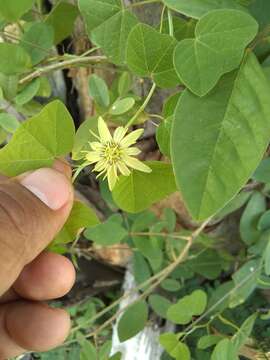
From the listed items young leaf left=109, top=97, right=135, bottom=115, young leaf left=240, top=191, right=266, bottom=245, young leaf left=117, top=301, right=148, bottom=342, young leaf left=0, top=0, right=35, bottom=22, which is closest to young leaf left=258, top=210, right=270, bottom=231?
young leaf left=240, top=191, right=266, bottom=245

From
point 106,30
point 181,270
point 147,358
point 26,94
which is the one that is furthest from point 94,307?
point 106,30

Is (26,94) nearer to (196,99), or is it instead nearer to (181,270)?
(196,99)

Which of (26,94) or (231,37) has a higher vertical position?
(231,37)

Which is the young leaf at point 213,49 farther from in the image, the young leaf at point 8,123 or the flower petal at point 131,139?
the young leaf at point 8,123

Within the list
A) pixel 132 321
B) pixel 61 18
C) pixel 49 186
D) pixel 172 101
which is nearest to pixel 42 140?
pixel 49 186

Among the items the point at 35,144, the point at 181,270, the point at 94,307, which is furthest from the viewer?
the point at 94,307

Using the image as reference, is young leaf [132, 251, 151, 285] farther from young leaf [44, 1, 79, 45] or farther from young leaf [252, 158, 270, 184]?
young leaf [44, 1, 79, 45]
